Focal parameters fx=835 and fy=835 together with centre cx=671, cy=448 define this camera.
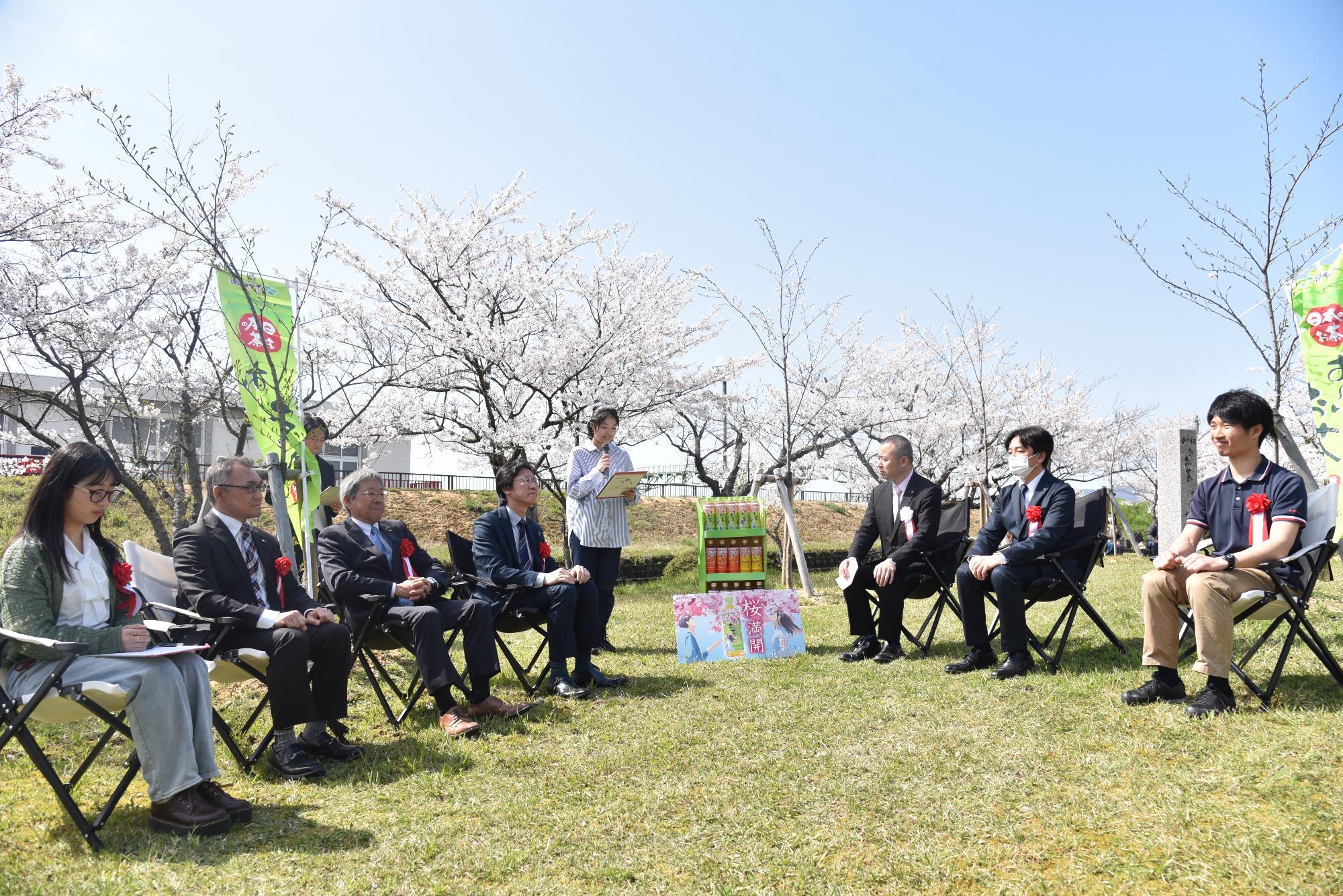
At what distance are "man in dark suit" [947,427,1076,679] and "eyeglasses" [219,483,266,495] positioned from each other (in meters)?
3.55

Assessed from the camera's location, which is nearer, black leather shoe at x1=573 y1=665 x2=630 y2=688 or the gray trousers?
the gray trousers

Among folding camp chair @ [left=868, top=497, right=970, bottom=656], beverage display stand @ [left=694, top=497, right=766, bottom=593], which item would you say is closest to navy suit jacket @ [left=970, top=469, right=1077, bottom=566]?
folding camp chair @ [left=868, top=497, right=970, bottom=656]

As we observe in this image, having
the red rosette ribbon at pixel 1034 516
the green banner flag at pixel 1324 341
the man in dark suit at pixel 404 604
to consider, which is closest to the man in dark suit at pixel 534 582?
the man in dark suit at pixel 404 604

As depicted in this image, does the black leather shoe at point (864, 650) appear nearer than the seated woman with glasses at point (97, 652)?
No

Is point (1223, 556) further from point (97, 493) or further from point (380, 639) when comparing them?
point (97, 493)

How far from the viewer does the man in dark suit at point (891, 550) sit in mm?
4965

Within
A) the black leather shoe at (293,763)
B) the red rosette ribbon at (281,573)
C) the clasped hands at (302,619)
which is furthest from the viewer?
the red rosette ribbon at (281,573)

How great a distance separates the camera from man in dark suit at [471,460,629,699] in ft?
14.4

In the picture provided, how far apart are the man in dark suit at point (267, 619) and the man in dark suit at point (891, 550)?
2948 mm

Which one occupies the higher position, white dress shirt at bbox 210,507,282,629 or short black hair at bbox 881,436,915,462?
short black hair at bbox 881,436,915,462

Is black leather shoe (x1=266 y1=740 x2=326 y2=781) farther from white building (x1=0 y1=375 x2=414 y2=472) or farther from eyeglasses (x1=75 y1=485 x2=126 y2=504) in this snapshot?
white building (x1=0 y1=375 x2=414 y2=472)

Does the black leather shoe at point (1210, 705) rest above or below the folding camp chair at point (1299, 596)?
below

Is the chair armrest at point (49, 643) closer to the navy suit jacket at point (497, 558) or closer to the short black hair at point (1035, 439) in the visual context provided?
the navy suit jacket at point (497, 558)

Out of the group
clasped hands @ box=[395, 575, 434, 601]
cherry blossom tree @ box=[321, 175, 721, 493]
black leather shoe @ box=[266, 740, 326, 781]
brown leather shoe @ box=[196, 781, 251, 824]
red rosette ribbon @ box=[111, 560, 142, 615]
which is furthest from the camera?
cherry blossom tree @ box=[321, 175, 721, 493]
